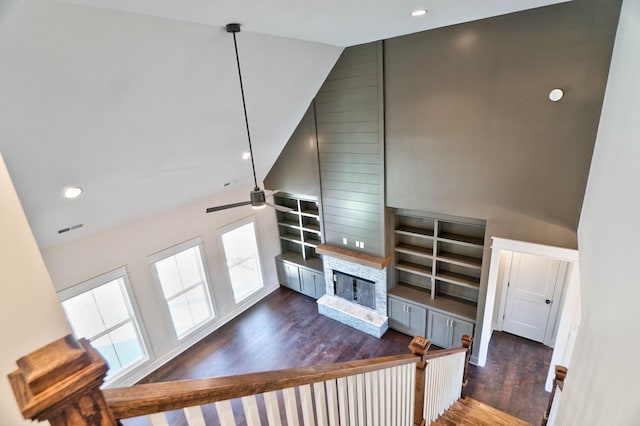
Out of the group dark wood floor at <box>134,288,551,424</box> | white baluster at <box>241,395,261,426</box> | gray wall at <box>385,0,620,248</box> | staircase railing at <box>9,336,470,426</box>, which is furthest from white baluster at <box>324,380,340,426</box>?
dark wood floor at <box>134,288,551,424</box>

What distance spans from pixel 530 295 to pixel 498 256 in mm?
1735

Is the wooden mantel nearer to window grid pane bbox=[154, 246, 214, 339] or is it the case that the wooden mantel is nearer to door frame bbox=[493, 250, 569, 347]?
door frame bbox=[493, 250, 569, 347]

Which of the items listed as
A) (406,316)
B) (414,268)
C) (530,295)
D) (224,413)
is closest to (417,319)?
(406,316)

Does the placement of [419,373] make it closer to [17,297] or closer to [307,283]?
[17,297]

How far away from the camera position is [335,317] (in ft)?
20.9

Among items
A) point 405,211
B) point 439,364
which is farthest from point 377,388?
point 405,211

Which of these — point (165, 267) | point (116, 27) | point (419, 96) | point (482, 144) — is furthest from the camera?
point (165, 267)

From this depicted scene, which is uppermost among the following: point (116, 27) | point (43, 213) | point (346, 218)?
point (116, 27)

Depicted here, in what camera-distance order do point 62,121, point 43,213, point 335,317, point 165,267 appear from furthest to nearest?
point 335,317, point 165,267, point 43,213, point 62,121

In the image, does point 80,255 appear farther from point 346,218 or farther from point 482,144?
point 482,144

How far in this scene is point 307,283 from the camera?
712 cm

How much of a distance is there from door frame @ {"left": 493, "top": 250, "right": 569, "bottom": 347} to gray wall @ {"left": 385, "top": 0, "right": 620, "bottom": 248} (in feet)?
4.71

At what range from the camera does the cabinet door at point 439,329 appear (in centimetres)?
525

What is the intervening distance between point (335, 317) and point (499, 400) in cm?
296
